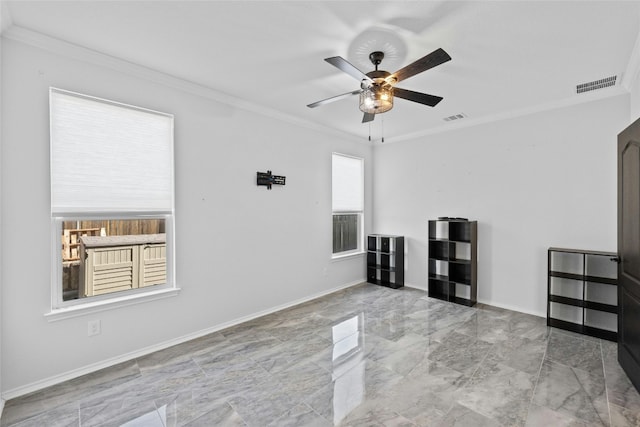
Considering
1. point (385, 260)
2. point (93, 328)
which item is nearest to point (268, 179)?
point (93, 328)

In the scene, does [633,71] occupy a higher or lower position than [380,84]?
higher

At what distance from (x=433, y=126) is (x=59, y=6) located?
462cm

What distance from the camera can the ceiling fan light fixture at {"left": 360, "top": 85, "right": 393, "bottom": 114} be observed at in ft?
7.79

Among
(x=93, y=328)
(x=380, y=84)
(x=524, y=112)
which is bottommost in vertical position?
(x=93, y=328)

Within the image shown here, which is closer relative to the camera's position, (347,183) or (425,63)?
(425,63)

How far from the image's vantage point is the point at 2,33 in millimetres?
2158

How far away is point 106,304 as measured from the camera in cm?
263

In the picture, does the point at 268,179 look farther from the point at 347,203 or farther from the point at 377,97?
the point at 377,97

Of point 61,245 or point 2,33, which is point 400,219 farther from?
point 2,33

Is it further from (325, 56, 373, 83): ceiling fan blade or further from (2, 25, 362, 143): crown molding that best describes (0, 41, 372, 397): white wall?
(325, 56, 373, 83): ceiling fan blade

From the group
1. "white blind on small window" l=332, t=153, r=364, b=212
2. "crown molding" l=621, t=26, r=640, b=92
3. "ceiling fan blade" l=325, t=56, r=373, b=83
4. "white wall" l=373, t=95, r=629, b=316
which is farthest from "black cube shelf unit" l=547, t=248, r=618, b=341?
"ceiling fan blade" l=325, t=56, r=373, b=83

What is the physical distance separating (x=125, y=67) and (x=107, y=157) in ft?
2.88

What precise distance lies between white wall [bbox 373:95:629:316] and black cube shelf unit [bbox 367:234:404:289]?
0.20 meters

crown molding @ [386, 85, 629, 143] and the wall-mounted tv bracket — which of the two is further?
the wall-mounted tv bracket
